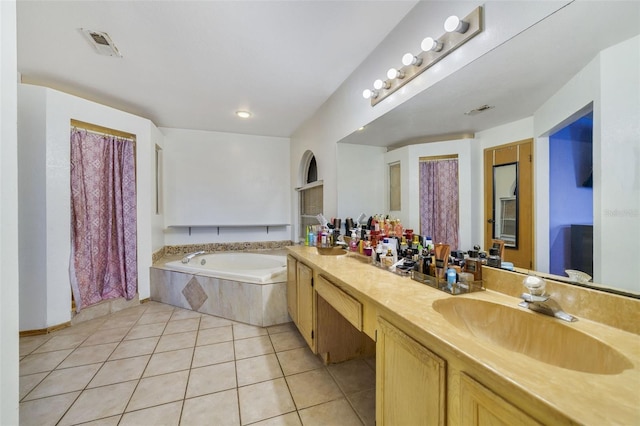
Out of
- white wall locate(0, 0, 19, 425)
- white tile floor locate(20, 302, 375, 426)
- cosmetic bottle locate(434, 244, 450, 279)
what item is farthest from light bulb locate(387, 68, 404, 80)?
white tile floor locate(20, 302, 375, 426)

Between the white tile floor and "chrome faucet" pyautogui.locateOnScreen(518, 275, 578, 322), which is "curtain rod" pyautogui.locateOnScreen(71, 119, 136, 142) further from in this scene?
"chrome faucet" pyautogui.locateOnScreen(518, 275, 578, 322)

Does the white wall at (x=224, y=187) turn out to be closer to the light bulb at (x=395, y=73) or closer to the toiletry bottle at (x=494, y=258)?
the light bulb at (x=395, y=73)

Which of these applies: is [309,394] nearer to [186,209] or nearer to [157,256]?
[157,256]

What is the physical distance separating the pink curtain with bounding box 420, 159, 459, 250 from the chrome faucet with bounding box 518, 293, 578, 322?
45 cm

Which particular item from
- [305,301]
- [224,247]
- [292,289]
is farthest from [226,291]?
[224,247]

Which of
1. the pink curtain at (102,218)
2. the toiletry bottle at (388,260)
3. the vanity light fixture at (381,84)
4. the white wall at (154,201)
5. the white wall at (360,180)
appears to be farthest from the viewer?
the white wall at (154,201)

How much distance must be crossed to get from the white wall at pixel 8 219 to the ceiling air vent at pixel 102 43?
107 centimetres

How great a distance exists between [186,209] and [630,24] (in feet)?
13.9

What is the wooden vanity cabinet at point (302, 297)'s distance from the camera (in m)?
1.75

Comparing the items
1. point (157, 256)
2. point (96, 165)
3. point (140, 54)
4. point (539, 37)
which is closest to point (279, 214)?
point (157, 256)

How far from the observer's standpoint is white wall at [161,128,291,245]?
12.1ft

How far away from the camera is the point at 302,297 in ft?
6.30

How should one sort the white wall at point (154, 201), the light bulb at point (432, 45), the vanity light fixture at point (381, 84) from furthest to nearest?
the white wall at point (154, 201) < the vanity light fixture at point (381, 84) < the light bulb at point (432, 45)

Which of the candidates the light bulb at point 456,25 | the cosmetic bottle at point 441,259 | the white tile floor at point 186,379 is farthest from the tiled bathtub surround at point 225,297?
the light bulb at point 456,25
